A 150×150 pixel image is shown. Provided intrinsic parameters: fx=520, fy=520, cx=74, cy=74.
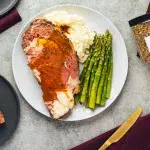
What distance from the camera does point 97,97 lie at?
1.80m

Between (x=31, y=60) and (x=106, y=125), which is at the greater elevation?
(x=31, y=60)

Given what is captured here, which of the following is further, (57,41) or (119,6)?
(119,6)

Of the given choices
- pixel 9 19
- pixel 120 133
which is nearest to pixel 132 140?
pixel 120 133

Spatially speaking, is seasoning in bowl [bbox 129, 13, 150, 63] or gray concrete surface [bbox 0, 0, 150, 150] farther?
gray concrete surface [bbox 0, 0, 150, 150]

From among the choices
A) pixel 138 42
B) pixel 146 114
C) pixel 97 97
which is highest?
pixel 138 42

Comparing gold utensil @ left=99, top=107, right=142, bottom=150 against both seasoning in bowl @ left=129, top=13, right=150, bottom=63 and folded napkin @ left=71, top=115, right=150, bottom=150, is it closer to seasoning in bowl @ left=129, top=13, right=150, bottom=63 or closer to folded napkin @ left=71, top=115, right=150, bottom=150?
folded napkin @ left=71, top=115, right=150, bottom=150

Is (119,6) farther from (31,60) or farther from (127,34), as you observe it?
(31,60)

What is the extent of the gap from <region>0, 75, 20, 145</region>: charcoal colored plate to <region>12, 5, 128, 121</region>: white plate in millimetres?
41

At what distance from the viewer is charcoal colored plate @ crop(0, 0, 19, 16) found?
5.94 feet

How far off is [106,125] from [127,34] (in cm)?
33

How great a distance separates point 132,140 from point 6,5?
64 centimetres

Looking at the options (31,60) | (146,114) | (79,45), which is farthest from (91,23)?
(146,114)

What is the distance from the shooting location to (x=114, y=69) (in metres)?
1.82

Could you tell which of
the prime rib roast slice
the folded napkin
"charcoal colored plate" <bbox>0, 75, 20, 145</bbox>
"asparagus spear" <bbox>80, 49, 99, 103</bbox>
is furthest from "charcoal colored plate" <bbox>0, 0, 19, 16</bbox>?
the folded napkin
